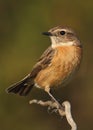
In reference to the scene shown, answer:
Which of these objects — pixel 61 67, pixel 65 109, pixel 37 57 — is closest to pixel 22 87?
pixel 61 67

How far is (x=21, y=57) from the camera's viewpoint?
14008 millimetres

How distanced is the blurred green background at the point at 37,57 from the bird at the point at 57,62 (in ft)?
5.68

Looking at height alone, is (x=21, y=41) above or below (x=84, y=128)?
above

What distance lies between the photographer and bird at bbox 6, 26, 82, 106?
1158cm

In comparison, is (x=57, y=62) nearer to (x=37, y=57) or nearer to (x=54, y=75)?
(x=54, y=75)

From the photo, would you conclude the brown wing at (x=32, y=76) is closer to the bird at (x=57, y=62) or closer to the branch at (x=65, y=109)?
the bird at (x=57, y=62)

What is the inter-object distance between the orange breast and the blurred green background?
6.18ft

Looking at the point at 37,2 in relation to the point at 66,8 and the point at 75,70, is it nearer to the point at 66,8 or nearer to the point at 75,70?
the point at 66,8

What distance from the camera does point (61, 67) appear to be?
38.0 ft

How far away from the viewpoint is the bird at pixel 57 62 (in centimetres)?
1158

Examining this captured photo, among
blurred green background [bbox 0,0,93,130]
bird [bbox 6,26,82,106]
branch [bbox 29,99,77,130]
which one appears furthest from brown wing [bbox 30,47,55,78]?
blurred green background [bbox 0,0,93,130]

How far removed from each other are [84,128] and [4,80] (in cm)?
140

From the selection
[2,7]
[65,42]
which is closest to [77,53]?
[65,42]

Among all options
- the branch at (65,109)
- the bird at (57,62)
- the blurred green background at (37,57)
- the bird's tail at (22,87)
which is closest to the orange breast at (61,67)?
the bird at (57,62)
